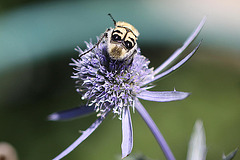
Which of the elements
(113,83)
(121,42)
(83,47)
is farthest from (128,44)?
(83,47)

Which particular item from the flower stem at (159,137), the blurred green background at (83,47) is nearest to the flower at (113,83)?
the flower stem at (159,137)

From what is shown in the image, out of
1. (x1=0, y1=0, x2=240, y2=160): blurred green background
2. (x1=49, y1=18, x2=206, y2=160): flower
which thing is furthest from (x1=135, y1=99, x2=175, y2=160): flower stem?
(x1=0, y1=0, x2=240, y2=160): blurred green background

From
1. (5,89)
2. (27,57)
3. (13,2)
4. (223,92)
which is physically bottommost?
(223,92)

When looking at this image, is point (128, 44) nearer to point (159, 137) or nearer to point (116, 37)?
point (116, 37)

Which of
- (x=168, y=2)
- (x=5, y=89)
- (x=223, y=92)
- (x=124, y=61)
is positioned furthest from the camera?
(x=168, y=2)

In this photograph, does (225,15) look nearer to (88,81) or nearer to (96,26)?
(96,26)

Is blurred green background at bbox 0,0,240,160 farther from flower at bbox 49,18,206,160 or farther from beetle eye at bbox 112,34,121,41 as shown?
beetle eye at bbox 112,34,121,41

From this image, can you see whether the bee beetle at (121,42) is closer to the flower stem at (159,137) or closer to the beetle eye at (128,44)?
the beetle eye at (128,44)

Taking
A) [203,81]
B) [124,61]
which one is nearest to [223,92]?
[203,81]
